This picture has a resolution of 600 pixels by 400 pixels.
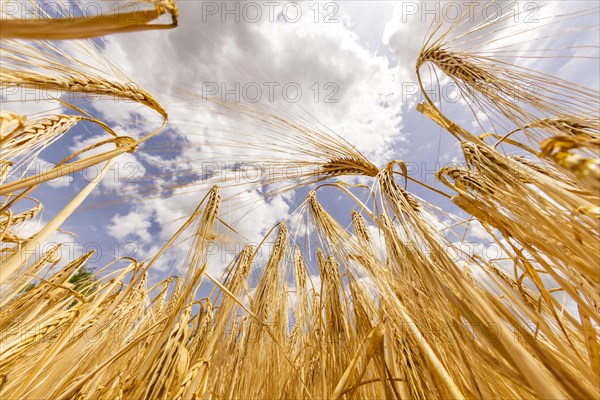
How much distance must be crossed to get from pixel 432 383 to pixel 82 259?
2369 mm

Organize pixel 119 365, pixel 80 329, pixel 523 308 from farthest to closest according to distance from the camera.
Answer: pixel 119 365 < pixel 80 329 < pixel 523 308

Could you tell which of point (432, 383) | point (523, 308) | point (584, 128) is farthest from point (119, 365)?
point (584, 128)

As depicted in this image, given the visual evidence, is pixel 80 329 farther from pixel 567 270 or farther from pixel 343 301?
pixel 567 270

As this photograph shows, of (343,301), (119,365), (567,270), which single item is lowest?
(119,365)

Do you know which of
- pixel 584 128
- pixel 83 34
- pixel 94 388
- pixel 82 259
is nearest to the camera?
pixel 83 34

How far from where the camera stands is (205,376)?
2.72ft

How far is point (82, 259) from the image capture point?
199 centimetres

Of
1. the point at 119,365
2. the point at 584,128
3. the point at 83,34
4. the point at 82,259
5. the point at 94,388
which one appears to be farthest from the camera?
the point at 82,259

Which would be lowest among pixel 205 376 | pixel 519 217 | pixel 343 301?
pixel 343 301

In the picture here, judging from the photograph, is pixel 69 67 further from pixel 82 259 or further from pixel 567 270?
pixel 567 270

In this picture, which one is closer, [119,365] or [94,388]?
[94,388]

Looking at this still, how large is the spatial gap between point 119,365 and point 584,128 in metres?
2.67

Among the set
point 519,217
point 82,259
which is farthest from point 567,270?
point 82,259

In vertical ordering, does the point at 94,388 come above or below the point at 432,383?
below
